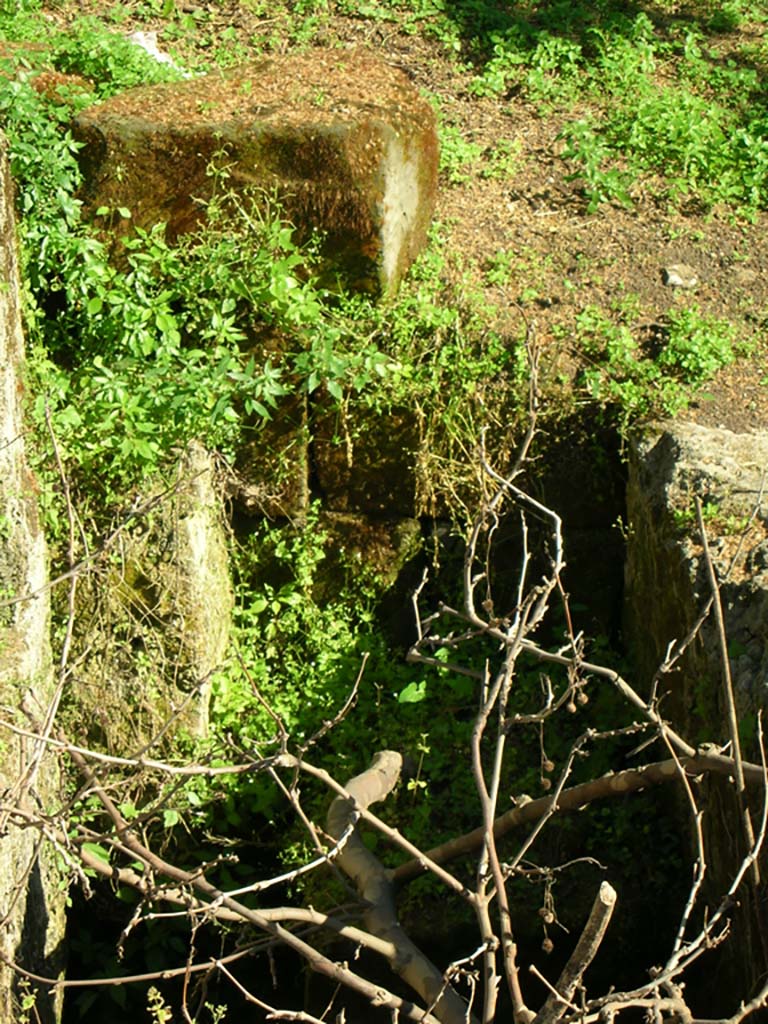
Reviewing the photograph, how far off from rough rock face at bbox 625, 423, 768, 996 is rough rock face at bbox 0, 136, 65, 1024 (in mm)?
2400

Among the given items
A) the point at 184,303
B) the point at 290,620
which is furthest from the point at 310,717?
the point at 184,303

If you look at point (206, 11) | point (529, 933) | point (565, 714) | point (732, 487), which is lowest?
point (529, 933)

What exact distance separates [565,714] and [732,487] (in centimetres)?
141

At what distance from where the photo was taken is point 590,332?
5742 mm

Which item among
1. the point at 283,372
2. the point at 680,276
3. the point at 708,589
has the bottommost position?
the point at 708,589

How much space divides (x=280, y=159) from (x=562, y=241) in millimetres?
1644

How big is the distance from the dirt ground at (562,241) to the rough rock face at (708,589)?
0.60 m

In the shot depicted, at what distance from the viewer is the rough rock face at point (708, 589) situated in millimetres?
3775

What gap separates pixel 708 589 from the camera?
4285mm

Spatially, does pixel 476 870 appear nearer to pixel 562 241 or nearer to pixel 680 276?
pixel 680 276

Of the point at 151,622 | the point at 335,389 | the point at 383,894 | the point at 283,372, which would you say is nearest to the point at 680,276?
the point at 335,389

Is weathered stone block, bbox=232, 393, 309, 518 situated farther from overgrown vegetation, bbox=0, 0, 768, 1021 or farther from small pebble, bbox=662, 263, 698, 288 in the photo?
small pebble, bbox=662, 263, 698, 288

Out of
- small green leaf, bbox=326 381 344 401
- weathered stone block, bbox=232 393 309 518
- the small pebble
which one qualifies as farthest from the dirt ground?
weathered stone block, bbox=232 393 309 518

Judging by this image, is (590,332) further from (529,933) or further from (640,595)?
(529,933)
